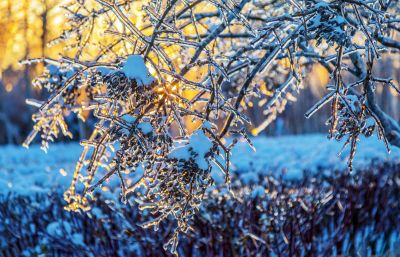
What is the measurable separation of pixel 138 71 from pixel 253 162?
7.31 m

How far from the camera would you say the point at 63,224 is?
5.21m

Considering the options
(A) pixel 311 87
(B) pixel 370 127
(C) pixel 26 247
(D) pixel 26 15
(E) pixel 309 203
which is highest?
(D) pixel 26 15

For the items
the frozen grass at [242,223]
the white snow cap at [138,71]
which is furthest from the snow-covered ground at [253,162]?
the white snow cap at [138,71]

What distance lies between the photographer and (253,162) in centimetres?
965

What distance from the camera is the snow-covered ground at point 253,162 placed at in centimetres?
735

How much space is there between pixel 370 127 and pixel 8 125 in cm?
2311

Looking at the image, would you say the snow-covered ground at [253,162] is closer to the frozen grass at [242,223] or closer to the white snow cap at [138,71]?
the frozen grass at [242,223]

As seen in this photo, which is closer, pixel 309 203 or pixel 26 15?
pixel 309 203

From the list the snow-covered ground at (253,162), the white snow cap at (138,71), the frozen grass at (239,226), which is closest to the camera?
the white snow cap at (138,71)

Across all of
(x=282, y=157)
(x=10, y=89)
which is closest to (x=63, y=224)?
(x=282, y=157)

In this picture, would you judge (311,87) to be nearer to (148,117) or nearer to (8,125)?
(8,125)

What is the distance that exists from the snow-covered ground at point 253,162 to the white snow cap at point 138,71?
3308mm

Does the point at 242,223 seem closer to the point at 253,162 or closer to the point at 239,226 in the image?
the point at 239,226

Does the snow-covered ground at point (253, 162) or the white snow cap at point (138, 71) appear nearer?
the white snow cap at point (138, 71)
